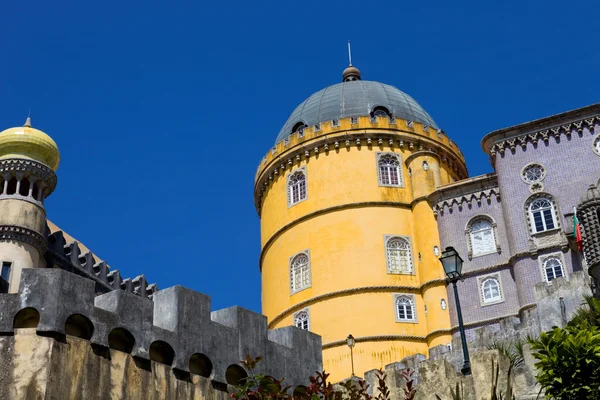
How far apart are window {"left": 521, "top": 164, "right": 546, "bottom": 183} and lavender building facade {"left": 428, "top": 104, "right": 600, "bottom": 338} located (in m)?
0.04

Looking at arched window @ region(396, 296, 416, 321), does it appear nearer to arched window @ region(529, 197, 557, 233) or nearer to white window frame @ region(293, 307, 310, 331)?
white window frame @ region(293, 307, 310, 331)

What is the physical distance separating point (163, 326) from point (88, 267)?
22311 millimetres

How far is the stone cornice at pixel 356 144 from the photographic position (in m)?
40.4

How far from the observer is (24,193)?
33656 mm

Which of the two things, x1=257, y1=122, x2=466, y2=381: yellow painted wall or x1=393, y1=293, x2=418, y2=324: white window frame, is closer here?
x1=257, y1=122, x2=466, y2=381: yellow painted wall

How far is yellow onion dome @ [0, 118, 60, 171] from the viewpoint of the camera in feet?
112

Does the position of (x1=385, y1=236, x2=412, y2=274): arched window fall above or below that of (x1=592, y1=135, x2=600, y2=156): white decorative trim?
below

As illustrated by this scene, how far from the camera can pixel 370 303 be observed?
120ft

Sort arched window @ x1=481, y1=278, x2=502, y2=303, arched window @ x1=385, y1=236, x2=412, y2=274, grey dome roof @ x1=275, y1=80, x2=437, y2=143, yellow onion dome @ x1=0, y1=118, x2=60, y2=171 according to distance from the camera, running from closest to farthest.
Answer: yellow onion dome @ x1=0, y1=118, x2=60, y2=171
arched window @ x1=481, y1=278, x2=502, y2=303
arched window @ x1=385, y1=236, x2=412, y2=274
grey dome roof @ x1=275, y1=80, x2=437, y2=143

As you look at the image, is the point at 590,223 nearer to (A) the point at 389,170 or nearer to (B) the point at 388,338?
(B) the point at 388,338

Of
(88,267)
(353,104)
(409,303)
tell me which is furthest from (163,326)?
(353,104)

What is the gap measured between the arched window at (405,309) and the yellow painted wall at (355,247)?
0.80ft

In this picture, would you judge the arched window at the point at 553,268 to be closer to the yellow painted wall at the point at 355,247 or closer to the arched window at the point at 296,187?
the yellow painted wall at the point at 355,247

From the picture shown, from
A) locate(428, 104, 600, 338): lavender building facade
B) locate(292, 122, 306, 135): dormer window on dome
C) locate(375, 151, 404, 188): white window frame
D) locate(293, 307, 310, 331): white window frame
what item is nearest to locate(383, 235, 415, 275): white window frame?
locate(428, 104, 600, 338): lavender building facade
